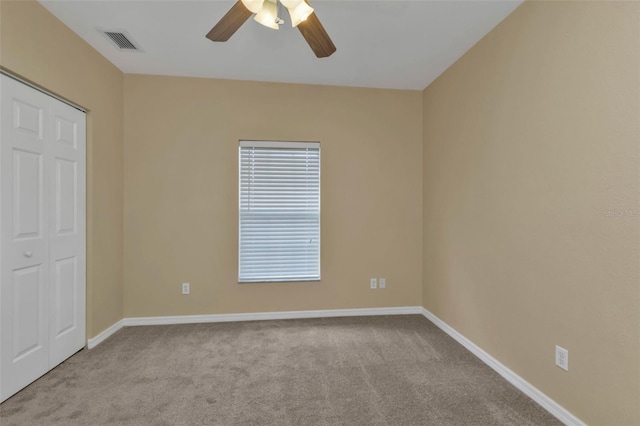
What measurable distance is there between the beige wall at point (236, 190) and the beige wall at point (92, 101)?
0.18m

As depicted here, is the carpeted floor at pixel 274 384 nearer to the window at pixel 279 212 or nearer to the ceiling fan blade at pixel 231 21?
the window at pixel 279 212

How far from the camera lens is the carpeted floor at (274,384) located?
6.38 feet

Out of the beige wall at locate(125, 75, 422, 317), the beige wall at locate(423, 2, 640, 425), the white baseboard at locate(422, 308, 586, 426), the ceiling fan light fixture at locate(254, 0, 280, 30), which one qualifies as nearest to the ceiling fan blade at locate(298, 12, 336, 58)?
the ceiling fan light fixture at locate(254, 0, 280, 30)

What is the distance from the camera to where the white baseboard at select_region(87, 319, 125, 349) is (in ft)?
9.43

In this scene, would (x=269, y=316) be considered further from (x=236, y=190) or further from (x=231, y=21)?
(x=231, y=21)

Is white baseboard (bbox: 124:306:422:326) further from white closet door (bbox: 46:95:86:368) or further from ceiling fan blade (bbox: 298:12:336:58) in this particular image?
ceiling fan blade (bbox: 298:12:336:58)

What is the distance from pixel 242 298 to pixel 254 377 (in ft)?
4.30

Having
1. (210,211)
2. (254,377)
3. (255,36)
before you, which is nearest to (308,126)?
(255,36)

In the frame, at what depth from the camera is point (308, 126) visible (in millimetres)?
3678

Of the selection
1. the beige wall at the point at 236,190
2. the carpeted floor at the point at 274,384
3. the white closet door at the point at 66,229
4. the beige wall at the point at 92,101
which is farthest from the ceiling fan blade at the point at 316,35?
the carpeted floor at the point at 274,384

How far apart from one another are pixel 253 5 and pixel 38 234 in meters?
2.30

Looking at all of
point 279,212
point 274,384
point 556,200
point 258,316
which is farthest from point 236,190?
point 556,200

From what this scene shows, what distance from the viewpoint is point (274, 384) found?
7.53 ft

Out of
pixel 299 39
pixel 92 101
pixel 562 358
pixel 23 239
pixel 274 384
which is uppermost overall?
pixel 299 39
